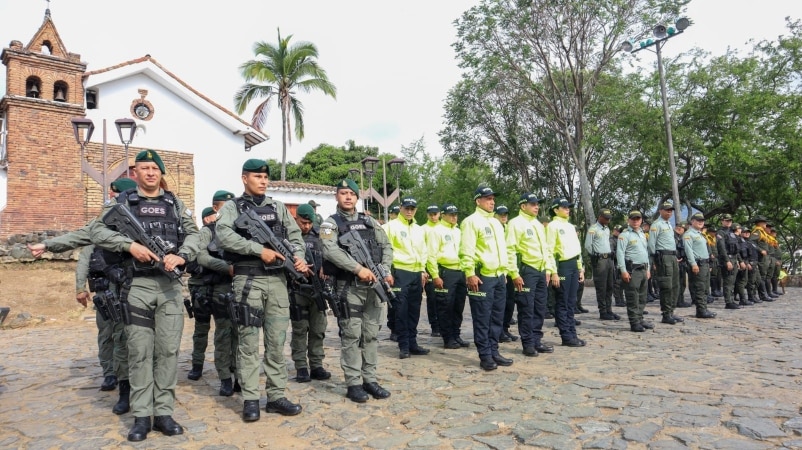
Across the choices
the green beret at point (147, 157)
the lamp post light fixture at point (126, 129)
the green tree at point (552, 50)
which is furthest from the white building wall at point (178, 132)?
the green beret at point (147, 157)

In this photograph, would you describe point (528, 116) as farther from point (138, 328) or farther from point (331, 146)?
point (138, 328)

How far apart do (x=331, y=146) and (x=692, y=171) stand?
25.2m

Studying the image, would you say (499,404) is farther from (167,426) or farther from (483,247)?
(167,426)

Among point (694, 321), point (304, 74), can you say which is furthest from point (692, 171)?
point (304, 74)

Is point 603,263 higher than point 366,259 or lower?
lower

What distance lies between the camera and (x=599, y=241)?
32.6 ft

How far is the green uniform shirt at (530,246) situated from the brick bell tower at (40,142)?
15.3 m

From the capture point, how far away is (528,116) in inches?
997

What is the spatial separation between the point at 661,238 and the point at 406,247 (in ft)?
16.1

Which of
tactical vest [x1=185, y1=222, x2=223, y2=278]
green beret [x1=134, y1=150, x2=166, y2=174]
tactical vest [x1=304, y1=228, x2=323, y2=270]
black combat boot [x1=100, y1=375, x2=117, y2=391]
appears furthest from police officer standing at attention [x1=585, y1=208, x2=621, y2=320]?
black combat boot [x1=100, y1=375, x2=117, y2=391]

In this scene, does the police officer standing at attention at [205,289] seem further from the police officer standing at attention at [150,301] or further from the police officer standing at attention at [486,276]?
the police officer standing at attention at [486,276]

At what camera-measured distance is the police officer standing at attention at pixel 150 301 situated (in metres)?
3.99

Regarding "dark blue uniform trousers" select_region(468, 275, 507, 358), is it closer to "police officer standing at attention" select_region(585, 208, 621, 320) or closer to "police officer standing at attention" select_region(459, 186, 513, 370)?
"police officer standing at attention" select_region(459, 186, 513, 370)

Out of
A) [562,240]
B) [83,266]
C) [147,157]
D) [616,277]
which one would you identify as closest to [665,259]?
[616,277]
